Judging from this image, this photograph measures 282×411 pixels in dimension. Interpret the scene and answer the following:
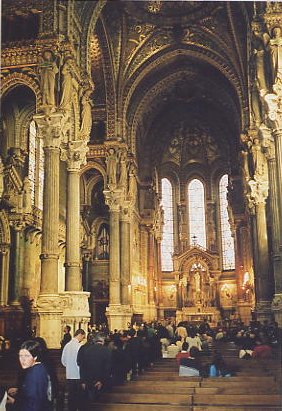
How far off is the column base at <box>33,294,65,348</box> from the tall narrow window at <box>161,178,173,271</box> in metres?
27.3

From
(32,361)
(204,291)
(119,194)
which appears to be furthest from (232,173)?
(32,361)

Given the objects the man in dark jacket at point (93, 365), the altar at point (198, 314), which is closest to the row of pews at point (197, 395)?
the man in dark jacket at point (93, 365)

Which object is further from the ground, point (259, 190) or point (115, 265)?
point (259, 190)

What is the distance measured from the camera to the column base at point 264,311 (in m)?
21.5

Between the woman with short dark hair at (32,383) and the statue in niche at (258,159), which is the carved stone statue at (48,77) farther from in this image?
the woman with short dark hair at (32,383)

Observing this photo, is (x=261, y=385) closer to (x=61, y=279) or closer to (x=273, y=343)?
(x=273, y=343)

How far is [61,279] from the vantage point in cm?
2617

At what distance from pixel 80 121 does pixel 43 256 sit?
5.87 m

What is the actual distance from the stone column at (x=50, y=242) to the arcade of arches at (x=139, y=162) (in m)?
0.03

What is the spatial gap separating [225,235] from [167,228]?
4.82 meters

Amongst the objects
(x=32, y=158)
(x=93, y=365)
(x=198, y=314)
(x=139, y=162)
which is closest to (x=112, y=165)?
(x=32, y=158)

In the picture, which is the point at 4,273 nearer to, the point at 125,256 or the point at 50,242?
the point at 50,242

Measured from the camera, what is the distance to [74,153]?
18469 millimetres

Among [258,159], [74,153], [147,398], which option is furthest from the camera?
[258,159]
